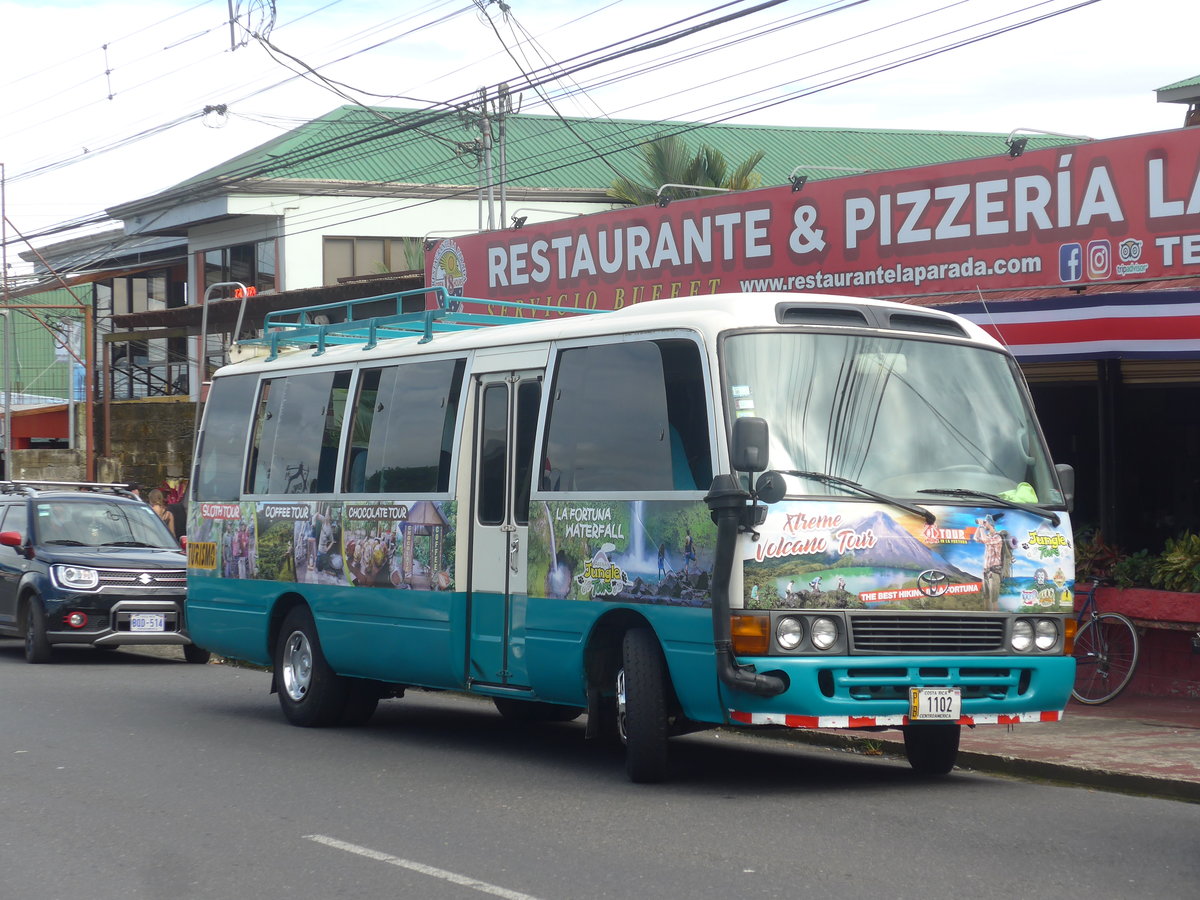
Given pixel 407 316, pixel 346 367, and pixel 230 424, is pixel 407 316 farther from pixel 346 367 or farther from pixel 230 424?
pixel 230 424

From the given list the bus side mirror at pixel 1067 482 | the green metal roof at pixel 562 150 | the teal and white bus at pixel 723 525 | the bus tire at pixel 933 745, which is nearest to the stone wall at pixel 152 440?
the green metal roof at pixel 562 150

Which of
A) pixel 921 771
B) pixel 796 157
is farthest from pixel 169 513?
pixel 796 157

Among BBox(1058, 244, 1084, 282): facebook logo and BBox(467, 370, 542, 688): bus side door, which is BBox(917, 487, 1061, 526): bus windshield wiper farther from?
BBox(1058, 244, 1084, 282): facebook logo

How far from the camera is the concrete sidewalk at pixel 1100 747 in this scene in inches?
364

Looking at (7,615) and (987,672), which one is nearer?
(987,672)

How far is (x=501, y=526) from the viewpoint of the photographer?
997 centimetres

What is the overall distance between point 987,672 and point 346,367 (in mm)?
5450

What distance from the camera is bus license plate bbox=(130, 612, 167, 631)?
17531 millimetres

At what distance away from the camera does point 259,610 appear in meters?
12.5

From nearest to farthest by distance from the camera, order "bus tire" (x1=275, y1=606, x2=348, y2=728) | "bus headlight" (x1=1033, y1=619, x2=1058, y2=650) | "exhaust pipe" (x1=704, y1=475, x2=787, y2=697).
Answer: "exhaust pipe" (x1=704, y1=475, x2=787, y2=697) → "bus headlight" (x1=1033, y1=619, x2=1058, y2=650) → "bus tire" (x1=275, y1=606, x2=348, y2=728)

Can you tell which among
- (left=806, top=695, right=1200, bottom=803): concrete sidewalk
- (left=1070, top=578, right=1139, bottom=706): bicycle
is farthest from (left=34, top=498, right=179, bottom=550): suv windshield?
(left=1070, top=578, right=1139, bottom=706): bicycle

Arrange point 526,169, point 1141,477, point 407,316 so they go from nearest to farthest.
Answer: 1. point 407,316
2. point 1141,477
3. point 526,169

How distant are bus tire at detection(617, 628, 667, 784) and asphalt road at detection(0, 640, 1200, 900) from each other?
0.58 feet

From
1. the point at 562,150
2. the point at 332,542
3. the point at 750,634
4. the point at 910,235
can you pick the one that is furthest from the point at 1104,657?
the point at 562,150
